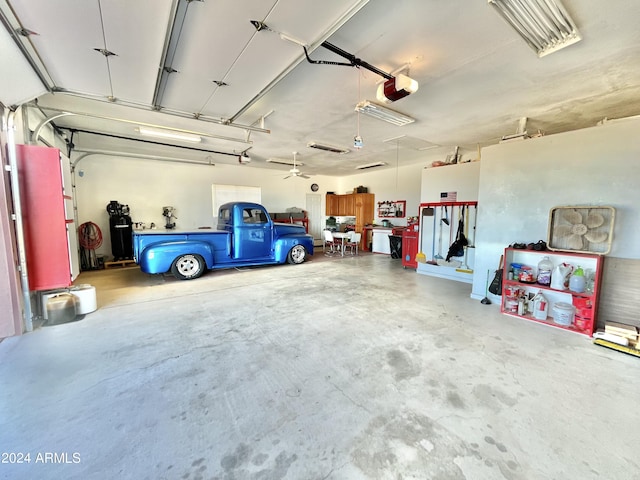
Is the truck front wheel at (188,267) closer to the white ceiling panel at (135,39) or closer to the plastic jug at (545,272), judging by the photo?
the white ceiling panel at (135,39)

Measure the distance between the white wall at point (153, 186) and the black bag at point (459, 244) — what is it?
611 centimetres

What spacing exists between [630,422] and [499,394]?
72cm

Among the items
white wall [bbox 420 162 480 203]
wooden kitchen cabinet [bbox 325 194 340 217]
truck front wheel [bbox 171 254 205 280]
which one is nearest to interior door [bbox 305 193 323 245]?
wooden kitchen cabinet [bbox 325 194 340 217]

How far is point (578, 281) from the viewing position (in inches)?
119

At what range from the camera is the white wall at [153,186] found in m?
6.33

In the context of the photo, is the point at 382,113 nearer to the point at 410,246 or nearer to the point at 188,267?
the point at 410,246

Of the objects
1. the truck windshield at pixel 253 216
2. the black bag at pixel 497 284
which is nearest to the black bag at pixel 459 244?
the black bag at pixel 497 284

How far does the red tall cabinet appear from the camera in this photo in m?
2.99

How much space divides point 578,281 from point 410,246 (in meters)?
3.51

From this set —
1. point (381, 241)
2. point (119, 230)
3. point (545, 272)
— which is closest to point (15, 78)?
point (119, 230)

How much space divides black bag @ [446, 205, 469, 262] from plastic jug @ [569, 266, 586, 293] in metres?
2.21

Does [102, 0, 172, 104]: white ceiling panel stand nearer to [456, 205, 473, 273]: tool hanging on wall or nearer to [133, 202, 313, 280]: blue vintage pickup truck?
[133, 202, 313, 280]: blue vintage pickup truck

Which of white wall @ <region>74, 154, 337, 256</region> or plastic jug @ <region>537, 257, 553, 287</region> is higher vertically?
white wall @ <region>74, 154, 337, 256</region>

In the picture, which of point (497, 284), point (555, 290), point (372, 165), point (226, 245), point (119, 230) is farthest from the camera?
point (372, 165)
